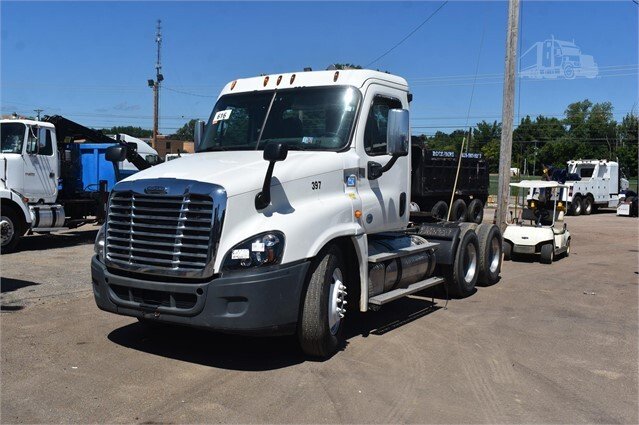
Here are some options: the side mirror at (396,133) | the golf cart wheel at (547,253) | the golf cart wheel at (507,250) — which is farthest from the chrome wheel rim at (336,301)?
the golf cart wheel at (507,250)

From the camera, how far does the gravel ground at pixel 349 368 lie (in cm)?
468

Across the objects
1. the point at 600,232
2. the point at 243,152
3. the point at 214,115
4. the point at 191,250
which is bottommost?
the point at 600,232

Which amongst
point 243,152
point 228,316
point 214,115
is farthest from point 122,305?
point 214,115

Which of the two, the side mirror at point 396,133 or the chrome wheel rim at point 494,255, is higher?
the side mirror at point 396,133

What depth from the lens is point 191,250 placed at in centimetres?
522

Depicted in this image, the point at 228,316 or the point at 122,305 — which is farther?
the point at 122,305

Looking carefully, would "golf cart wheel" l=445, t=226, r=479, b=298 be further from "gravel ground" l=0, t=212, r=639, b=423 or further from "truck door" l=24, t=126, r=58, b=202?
"truck door" l=24, t=126, r=58, b=202

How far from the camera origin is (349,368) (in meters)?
5.71

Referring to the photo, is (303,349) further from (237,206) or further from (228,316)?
(237,206)

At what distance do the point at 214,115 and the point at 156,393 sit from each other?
355 cm

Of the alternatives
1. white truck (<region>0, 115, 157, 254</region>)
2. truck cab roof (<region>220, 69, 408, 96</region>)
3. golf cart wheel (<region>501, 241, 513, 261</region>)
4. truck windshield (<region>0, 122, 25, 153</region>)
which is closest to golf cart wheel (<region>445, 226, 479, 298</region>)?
truck cab roof (<region>220, 69, 408, 96</region>)

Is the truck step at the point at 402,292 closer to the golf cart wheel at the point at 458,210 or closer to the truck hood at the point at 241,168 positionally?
the truck hood at the point at 241,168

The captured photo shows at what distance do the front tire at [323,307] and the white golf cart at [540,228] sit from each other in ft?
28.4

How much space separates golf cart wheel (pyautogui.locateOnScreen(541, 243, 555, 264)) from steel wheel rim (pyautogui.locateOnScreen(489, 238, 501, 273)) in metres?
2.91
